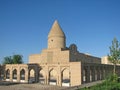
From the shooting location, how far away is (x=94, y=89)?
1684 cm

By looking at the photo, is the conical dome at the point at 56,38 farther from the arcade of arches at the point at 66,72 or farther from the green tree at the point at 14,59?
the green tree at the point at 14,59

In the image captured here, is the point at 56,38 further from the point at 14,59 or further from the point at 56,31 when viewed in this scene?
the point at 14,59

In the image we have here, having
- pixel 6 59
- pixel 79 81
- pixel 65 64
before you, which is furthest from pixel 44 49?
pixel 6 59

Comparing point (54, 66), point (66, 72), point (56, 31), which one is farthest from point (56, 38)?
point (54, 66)

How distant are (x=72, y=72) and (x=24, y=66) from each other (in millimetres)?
9847

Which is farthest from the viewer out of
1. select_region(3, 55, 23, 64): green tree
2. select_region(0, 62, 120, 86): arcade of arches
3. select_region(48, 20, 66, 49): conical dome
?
select_region(3, 55, 23, 64): green tree

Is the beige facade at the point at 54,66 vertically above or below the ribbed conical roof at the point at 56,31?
below

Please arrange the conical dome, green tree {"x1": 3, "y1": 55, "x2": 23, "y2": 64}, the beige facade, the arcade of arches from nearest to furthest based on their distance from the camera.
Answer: the arcade of arches → the beige facade → the conical dome → green tree {"x1": 3, "y1": 55, "x2": 23, "y2": 64}

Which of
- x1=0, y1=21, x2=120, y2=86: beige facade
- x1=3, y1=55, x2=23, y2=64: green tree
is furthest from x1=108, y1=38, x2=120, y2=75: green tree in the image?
x1=3, y1=55, x2=23, y2=64: green tree

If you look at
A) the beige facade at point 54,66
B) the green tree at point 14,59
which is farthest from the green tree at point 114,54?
the green tree at point 14,59

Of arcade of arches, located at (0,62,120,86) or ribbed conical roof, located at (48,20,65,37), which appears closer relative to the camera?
arcade of arches, located at (0,62,120,86)

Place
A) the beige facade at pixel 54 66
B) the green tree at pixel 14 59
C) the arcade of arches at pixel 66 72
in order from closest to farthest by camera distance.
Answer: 1. the arcade of arches at pixel 66 72
2. the beige facade at pixel 54 66
3. the green tree at pixel 14 59

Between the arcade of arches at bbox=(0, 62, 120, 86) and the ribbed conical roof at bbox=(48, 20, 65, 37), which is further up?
the ribbed conical roof at bbox=(48, 20, 65, 37)

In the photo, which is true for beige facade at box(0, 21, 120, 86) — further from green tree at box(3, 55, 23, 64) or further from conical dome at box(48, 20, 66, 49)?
green tree at box(3, 55, 23, 64)
